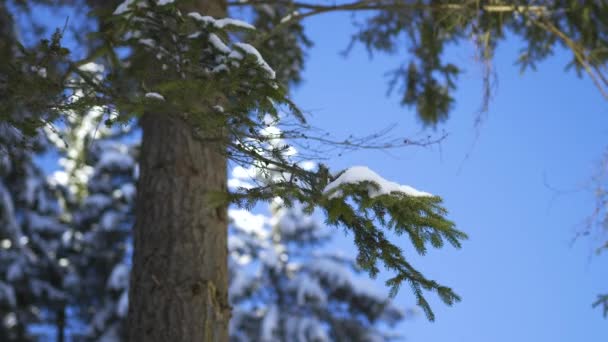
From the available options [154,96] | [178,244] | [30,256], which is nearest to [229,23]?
[154,96]

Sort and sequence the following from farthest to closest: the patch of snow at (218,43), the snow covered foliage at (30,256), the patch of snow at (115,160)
A: 1. the patch of snow at (115,160)
2. the snow covered foliage at (30,256)
3. the patch of snow at (218,43)

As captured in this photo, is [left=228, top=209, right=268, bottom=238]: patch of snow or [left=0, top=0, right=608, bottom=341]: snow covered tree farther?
[left=228, top=209, right=268, bottom=238]: patch of snow

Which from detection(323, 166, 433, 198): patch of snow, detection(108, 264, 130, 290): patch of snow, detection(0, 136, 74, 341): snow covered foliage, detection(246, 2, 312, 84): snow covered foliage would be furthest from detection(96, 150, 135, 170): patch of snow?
detection(323, 166, 433, 198): patch of snow

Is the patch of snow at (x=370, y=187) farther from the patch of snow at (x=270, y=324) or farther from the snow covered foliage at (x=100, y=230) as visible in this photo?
the snow covered foliage at (x=100, y=230)

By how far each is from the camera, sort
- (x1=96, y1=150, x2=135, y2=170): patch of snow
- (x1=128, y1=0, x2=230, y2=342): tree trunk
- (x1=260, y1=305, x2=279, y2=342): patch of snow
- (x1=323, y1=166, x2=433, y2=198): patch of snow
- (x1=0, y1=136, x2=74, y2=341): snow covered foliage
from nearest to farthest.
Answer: (x1=323, y1=166, x2=433, y2=198): patch of snow, (x1=128, y1=0, x2=230, y2=342): tree trunk, (x1=0, y1=136, x2=74, y2=341): snow covered foliage, (x1=260, y1=305, x2=279, y2=342): patch of snow, (x1=96, y1=150, x2=135, y2=170): patch of snow

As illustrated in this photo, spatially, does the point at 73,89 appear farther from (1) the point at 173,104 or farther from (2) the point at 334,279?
(2) the point at 334,279

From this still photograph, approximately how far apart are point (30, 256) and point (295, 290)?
549 centimetres

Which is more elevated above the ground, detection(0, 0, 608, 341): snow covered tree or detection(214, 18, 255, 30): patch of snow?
detection(214, 18, 255, 30): patch of snow

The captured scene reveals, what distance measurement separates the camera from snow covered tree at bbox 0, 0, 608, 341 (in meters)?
2.64

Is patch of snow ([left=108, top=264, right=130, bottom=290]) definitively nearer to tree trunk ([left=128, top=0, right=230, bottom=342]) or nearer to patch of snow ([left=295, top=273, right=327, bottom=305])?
patch of snow ([left=295, top=273, right=327, bottom=305])

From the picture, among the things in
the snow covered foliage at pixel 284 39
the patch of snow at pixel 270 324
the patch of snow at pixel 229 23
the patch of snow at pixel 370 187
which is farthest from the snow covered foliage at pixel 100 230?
the patch of snow at pixel 370 187

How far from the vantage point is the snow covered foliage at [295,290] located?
42.6ft

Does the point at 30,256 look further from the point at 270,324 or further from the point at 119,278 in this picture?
the point at 270,324

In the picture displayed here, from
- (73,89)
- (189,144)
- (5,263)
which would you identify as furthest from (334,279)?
(73,89)
